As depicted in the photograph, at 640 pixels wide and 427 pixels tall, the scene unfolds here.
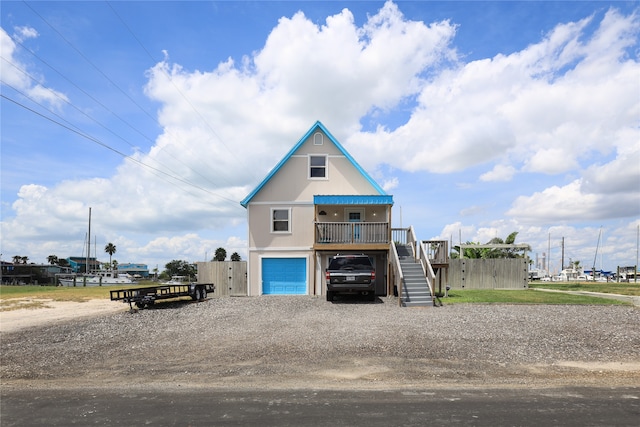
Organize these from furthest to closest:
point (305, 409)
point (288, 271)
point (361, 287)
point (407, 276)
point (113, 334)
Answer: point (288, 271) → point (407, 276) → point (361, 287) → point (113, 334) → point (305, 409)

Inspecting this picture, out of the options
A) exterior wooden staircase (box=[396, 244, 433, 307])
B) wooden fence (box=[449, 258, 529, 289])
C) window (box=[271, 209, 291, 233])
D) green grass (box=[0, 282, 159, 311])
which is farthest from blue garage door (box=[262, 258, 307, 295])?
green grass (box=[0, 282, 159, 311])

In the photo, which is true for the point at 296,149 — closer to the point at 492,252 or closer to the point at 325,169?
the point at 325,169

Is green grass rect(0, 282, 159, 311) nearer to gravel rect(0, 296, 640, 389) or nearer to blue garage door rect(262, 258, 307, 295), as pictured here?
blue garage door rect(262, 258, 307, 295)

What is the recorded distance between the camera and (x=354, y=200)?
22.4m

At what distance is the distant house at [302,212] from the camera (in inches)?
943

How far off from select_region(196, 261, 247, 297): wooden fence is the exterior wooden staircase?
9.14m

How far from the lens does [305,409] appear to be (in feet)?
19.4

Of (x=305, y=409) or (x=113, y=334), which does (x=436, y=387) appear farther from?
(x=113, y=334)

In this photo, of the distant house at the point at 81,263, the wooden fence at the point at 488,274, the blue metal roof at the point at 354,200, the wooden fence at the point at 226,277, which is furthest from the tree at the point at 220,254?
the blue metal roof at the point at 354,200

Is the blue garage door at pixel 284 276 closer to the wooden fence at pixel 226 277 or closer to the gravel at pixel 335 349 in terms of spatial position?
the wooden fence at pixel 226 277

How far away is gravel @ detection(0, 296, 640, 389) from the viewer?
25.5 feet

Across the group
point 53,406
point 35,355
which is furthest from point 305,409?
point 35,355

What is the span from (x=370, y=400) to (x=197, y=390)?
9.24 feet

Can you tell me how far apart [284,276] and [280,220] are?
10.2 ft
